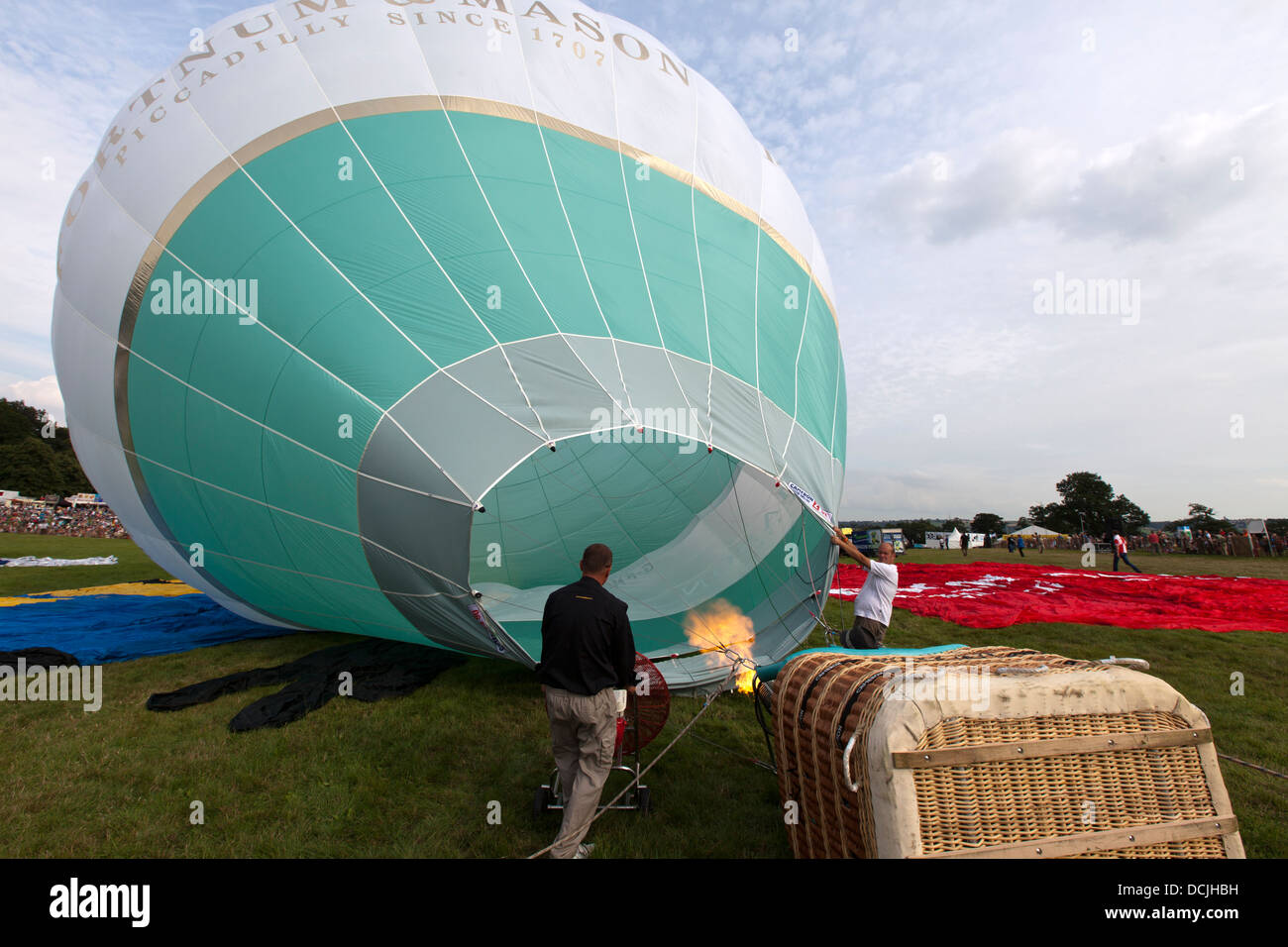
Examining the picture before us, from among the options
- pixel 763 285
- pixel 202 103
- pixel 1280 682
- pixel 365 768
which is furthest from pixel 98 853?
pixel 1280 682

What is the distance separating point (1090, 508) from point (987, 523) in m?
24.5

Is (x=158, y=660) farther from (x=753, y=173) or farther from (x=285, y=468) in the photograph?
(x=753, y=173)

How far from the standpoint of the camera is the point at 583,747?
2.68 metres

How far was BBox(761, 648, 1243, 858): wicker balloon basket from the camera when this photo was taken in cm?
185

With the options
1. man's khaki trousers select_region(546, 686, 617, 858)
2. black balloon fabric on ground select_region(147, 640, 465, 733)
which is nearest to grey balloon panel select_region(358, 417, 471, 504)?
man's khaki trousers select_region(546, 686, 617, 858)

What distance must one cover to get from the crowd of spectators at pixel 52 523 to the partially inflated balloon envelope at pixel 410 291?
38.6 m

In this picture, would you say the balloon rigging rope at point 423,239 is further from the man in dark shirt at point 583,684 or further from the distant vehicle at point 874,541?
the distant vehicle at point 874,541

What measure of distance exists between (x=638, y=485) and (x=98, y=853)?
501 centimetres

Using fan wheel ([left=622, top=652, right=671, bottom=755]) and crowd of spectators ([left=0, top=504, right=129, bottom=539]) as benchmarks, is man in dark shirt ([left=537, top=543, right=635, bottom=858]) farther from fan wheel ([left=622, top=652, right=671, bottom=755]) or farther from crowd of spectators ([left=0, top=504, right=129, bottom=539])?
crowd of spectators ([left=0, top=504, right=129, bottom=539])

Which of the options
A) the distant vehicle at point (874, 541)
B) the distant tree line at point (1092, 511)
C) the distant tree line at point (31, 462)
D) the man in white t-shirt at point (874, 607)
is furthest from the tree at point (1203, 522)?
the distant tree line at point (31, 462)

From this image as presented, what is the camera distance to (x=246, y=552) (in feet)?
15.6

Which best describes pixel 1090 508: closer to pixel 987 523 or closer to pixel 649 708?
pixel 987 523

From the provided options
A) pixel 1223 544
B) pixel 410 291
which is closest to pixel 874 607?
pixel 410 291

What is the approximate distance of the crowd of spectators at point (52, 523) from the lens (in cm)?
3604
